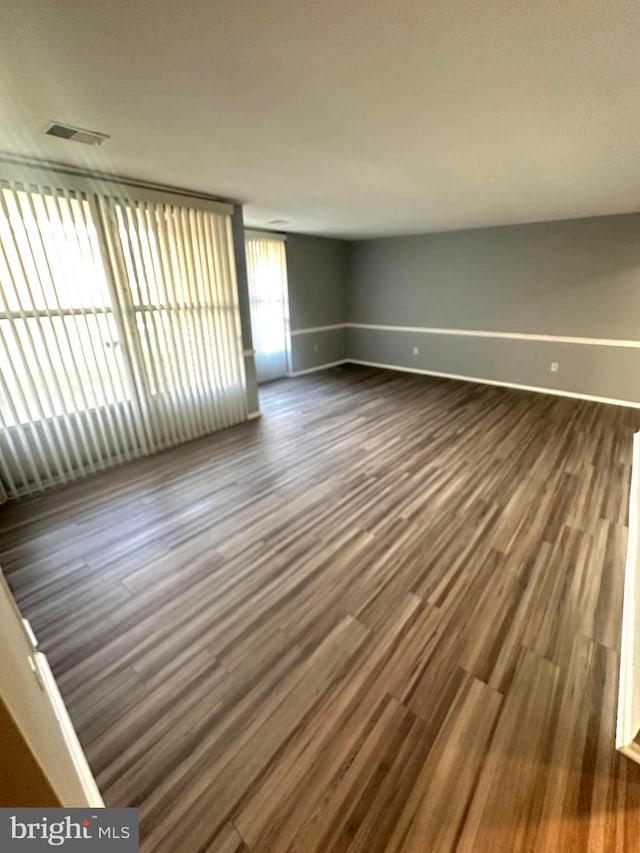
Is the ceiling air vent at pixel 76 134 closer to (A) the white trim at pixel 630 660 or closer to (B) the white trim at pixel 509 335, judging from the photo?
(A) the white trim at pixel 630 660

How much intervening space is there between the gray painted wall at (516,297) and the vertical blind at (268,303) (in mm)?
1820

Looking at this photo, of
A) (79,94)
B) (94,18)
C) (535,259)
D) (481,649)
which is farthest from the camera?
(535,259)

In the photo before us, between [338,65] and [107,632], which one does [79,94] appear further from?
[107,632]

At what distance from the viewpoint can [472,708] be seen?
56.9 inches

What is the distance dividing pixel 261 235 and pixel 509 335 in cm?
430

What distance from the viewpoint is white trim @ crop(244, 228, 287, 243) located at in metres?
5.47

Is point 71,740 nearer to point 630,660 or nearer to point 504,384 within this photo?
point 630,660

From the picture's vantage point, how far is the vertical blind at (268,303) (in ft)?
18.9

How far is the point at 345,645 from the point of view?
5.62 feet


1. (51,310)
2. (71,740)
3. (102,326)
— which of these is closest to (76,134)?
(51,310)

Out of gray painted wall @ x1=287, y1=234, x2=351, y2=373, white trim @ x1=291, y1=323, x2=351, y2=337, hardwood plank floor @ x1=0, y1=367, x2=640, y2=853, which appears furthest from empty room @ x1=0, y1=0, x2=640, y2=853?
white trim @ x1=291, y1=323, x2=351, y2=337

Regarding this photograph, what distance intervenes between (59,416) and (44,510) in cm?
81

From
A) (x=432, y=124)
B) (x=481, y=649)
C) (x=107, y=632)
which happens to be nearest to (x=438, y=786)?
(x=481, y=649)

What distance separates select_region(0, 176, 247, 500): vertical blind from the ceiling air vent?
87cm
